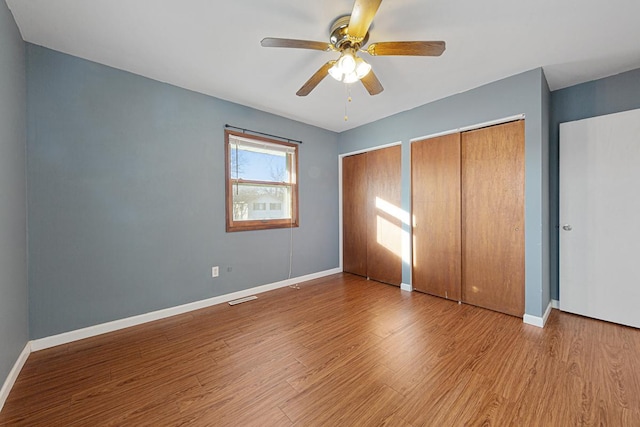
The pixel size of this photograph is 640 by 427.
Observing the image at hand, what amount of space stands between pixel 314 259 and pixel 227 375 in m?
2.44

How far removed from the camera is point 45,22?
178cm

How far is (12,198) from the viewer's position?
1706 mm

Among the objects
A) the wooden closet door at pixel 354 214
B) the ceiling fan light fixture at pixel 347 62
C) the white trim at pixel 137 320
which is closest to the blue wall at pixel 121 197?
the white trim at pixel 137 320

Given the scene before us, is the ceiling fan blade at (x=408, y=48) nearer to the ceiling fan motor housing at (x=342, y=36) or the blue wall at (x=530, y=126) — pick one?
the ceiling fan motor housing at (x=342, y=36)

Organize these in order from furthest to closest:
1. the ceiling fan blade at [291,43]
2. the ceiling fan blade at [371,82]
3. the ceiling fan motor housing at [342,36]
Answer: the ceiling fan blade at [371,82]
the ceiling fan motor housing at [342,36]
the ceiling fan blade at [291,43]

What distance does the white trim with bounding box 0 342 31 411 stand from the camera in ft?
4.88

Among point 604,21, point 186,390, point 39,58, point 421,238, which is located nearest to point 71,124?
point 39,58

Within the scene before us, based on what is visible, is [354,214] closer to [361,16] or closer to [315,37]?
[315,37]

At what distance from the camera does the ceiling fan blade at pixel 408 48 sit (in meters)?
1.62

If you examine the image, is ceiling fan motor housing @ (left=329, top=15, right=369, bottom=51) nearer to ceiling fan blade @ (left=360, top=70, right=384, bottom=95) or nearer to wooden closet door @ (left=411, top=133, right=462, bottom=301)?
ceiling fan blade @ (left=360, top=70, right=384, bottom=95)

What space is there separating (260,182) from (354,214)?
167cm

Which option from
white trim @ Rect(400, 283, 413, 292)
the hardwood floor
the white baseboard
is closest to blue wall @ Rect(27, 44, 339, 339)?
the hardwood floor

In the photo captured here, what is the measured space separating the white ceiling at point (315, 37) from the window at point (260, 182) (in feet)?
2.52

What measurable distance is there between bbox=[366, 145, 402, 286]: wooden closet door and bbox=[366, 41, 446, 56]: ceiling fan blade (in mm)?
1892
